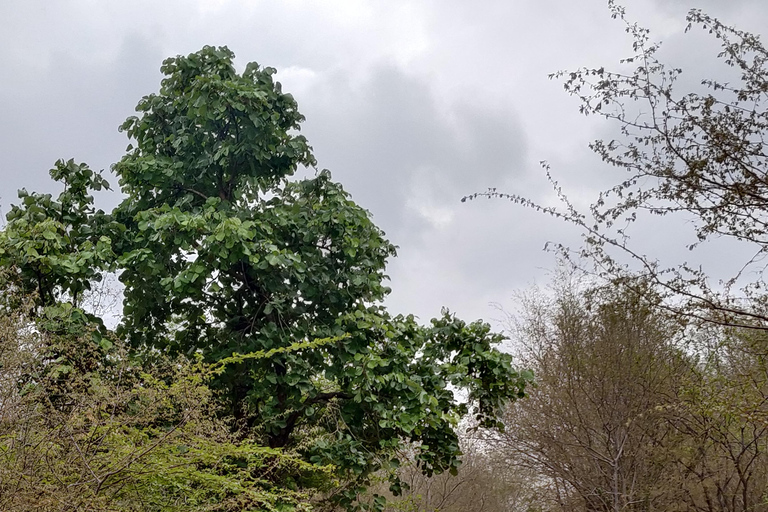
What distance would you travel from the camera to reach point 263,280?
7391 mm

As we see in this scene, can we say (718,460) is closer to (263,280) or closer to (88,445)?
(263,280)

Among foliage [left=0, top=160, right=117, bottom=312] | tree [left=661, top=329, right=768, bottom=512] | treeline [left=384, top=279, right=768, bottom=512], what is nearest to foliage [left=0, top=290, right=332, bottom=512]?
foliage [left=0, top=160, right=117, bottom=312]

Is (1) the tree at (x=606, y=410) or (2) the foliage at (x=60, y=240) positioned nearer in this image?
(2) the foliage at (x=60, y=240)

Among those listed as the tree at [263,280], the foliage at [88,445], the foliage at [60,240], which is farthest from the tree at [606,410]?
the foliage at [60,240]

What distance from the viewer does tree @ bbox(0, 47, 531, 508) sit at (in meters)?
6.92

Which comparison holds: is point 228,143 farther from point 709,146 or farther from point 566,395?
point 566,395

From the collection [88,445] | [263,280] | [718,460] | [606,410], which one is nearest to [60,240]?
[263,280]

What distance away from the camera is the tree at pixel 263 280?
6922 mm

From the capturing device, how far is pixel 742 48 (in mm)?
5035

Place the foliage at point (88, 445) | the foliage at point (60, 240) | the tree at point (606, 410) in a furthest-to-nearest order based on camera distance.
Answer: the tree at point (606, 410), the foliage at point (60, 240), the foliage at point (88, 445)

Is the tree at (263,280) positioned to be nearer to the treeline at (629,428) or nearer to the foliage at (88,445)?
the foliage at (88,445)

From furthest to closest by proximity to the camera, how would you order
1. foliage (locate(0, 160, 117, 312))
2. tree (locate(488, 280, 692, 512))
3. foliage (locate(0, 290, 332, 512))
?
tree (locate(488, 280, 692, 512)), foliage (locate(0, 160, 117, 312)), foliage (locate(0, 290, 332, 512))

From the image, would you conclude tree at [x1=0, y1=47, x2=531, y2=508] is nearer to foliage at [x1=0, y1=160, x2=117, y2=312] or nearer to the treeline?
foliage at [x1=0, y1=160, x2=117, y2=312]

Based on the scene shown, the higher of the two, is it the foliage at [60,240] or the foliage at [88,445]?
the foliage at [60,240]
